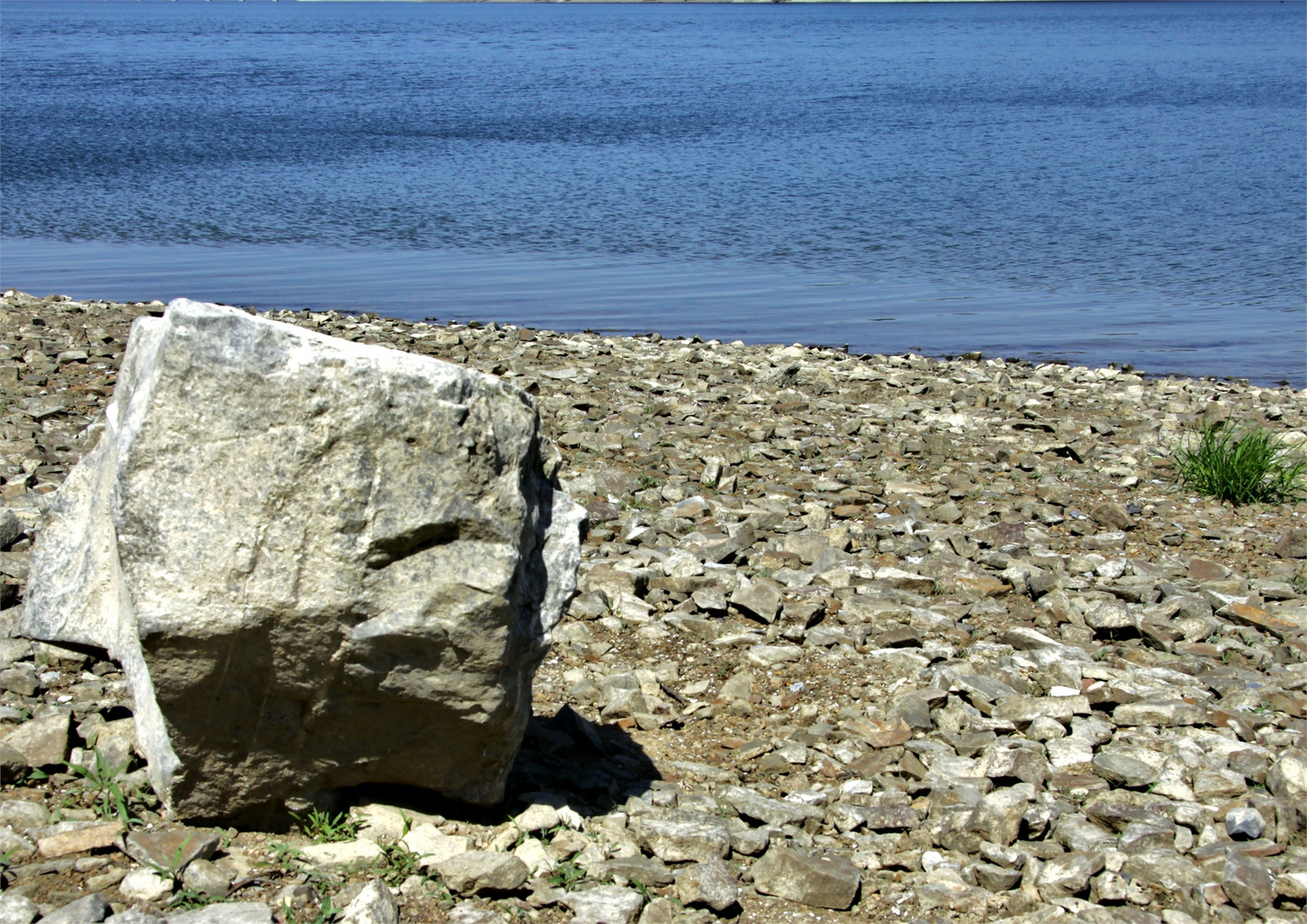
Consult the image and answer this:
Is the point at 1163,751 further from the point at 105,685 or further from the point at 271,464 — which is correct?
the point at 105,685

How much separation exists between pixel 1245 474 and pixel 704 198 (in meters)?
20.4

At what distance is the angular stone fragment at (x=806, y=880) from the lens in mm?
3938

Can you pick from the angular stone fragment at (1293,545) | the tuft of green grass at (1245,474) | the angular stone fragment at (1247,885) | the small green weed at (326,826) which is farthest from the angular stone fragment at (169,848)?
the tuft of green grass at (1245,474)

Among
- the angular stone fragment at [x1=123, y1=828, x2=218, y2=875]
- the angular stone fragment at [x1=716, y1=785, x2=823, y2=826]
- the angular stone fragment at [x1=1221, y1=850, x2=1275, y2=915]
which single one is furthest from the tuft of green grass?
the angular stone fragment at [x1=123, y1=828, x2=218, y2=875]

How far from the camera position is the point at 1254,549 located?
7703 millimetres

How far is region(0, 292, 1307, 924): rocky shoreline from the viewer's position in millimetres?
3846

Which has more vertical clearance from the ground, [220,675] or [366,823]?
[220,675]

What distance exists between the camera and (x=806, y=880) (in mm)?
3957

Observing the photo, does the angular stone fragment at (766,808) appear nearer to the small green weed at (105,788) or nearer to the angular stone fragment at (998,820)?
the angular stone fragment at (998,820)

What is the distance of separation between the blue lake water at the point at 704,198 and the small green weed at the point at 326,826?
44.0 ft

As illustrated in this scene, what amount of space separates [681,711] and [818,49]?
79.9 meters

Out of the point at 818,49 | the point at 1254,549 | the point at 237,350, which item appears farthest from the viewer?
the point at 818,49

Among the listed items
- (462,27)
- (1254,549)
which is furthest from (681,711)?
(462,27)

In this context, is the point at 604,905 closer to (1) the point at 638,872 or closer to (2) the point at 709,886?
(1) the point at 638,872
